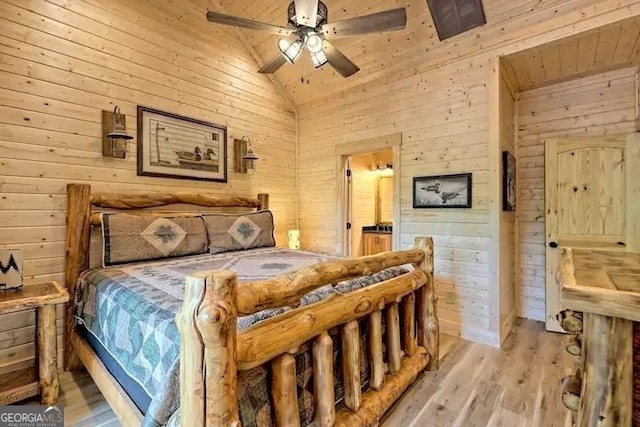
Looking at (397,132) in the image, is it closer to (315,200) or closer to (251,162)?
(315,200)

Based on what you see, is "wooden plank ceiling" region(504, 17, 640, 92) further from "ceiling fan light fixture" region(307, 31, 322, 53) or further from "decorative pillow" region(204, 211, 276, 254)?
"decorative pillow" region(204, 211, 276, 254)

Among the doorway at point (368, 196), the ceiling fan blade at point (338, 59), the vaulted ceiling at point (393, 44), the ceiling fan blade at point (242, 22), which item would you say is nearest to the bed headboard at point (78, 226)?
the ceiling fan blade at point (242, 22)

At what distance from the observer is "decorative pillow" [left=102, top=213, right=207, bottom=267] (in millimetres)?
2520

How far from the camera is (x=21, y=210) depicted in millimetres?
2418

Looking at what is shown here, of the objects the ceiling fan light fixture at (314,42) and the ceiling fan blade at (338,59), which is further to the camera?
the ceiling fan blade at (338,59)

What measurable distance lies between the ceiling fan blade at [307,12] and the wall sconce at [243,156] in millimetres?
1871

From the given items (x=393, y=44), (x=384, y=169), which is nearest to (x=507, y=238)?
(x=393, y=44)

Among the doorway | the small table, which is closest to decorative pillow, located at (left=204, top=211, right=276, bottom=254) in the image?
the doorway

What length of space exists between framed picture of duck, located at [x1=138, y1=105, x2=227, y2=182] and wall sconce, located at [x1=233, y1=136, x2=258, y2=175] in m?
0.18

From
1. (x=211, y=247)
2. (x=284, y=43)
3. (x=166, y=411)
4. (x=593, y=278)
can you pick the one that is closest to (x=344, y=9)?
(x=284, y=43)

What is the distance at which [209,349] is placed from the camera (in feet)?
3.22

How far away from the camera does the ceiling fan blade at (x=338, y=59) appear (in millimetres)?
2572

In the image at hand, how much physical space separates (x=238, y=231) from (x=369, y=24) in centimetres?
229

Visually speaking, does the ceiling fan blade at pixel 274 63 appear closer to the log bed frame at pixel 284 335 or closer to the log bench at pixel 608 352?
the log bed frame at pixel 284 335
